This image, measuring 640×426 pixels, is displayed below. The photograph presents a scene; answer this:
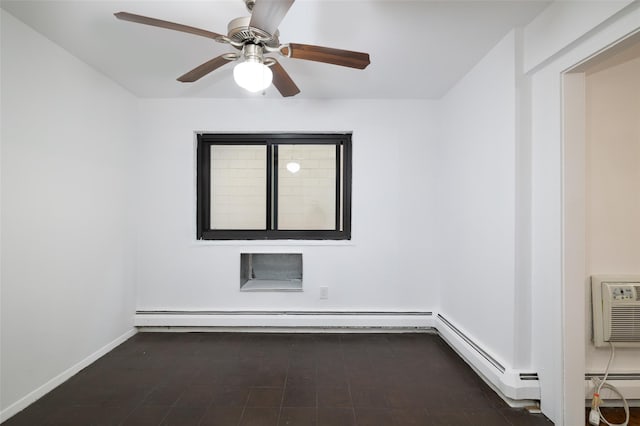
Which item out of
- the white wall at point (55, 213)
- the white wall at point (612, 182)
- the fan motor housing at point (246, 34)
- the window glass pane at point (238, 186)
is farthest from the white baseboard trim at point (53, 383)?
the white wall at point (612, 182)

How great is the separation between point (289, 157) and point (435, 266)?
70.5 inches

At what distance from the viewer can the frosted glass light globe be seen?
135 centimetres

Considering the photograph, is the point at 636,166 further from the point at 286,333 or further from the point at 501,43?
the point at 286,333

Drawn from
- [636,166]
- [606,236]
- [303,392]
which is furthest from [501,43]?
[303,392]

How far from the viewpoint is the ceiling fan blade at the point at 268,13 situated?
110 centimetres

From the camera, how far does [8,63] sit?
5.46 ft

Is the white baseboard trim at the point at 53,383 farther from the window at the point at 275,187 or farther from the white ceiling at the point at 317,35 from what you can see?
the white ceiling at the point at 317,35

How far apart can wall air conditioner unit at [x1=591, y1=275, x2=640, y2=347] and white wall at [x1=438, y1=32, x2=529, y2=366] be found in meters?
0.41

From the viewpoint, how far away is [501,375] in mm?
1815

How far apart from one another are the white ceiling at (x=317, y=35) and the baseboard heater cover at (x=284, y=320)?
6.77 ft

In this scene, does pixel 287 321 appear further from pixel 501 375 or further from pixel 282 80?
pixel 282 80

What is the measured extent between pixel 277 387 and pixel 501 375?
1396 mm

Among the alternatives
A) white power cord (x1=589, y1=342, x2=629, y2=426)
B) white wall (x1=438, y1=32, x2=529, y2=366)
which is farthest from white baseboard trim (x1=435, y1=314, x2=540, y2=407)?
white power cord (x1=589, y1=342, x2=629, y2=426)

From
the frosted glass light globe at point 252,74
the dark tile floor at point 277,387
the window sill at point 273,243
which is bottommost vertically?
the dark tile floor at point 277,387
